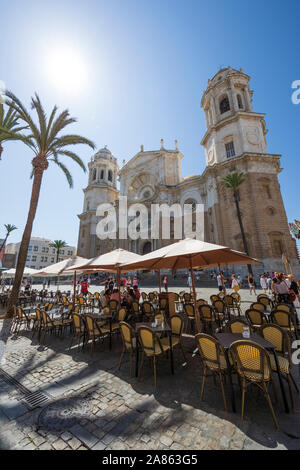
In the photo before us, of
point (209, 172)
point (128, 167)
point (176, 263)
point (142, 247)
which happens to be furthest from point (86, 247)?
point (176, 263)

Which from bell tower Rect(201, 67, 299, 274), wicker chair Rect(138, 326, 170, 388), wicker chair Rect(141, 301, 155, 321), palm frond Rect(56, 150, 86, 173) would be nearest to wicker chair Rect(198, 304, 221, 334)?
wicker chair Rect(141, 301, 155, 321)

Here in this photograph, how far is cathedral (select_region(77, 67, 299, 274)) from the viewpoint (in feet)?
73.9

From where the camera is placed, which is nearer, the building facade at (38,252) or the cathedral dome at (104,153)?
the cathedral dome at (104,153)

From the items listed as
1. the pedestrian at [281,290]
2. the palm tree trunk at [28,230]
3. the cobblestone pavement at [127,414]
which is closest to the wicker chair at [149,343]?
the cobblestone pavement at [127,414]

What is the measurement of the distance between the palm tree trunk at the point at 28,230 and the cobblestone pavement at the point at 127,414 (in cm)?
644

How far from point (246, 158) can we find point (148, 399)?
28.1 m

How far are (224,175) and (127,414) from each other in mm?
27876

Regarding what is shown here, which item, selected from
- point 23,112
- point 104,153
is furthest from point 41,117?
point 104,153

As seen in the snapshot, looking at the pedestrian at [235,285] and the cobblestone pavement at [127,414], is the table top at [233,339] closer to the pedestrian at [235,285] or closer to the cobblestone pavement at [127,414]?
the cobblestone pavement at [127,414]

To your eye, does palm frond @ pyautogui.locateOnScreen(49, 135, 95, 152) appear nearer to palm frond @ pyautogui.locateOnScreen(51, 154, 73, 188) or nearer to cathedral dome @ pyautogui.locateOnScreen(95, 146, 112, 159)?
palm frond @ pyautogui.locateOnScreen(51, 154, 73, 188)

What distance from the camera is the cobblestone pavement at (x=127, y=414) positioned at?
2.24 m

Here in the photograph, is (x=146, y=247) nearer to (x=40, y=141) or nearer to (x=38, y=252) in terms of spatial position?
(x=40, y=141)

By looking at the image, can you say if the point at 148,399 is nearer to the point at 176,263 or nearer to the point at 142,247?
the point at 176,263

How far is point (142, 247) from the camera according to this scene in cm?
3747
